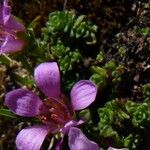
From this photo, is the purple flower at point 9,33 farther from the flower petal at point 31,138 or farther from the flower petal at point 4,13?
the flower petal at point 31,138

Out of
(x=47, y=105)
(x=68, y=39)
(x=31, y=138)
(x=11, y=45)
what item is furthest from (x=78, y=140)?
(x=68, y=39)

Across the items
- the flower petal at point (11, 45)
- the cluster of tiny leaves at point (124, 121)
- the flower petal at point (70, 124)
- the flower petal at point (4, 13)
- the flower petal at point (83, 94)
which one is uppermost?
the flower petal at point (4, 13)

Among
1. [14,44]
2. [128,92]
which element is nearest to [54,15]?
[14,44]

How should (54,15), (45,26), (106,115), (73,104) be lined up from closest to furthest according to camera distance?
(73,104)
(106,115)
(54,15)
(45,26)

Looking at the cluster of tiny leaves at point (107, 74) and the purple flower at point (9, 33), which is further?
the cluster of tiny leaves at point (107, 74)

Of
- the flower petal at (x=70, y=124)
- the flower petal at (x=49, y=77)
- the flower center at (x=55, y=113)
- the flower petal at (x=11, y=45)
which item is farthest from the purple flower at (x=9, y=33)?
the flower petal at (x=70, y=124)

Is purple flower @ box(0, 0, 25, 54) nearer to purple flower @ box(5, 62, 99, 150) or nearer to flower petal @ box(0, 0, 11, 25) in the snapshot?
flower petal @ box(0, 0, 11, 25)

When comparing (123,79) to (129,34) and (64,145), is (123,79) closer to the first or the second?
(129,34)
